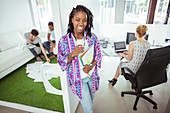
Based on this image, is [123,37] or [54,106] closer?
[54,106]

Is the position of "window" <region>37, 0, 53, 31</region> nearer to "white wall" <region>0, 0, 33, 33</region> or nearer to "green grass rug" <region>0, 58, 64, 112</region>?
"white wall" <region>0, 0, 33, 33</region>

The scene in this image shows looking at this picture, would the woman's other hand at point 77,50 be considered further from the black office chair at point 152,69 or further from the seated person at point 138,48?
the seated person at point 138,48

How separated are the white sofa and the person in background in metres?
2.19

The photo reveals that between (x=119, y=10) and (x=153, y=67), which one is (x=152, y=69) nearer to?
(x=153, y=67)

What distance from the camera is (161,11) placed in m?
3.97

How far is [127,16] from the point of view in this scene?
454cm

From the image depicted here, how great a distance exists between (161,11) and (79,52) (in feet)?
13.6

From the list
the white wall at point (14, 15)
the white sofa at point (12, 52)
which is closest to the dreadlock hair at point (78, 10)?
the white sofa at point (12, 52)

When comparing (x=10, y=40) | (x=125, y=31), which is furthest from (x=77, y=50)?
(x=10, y=40)

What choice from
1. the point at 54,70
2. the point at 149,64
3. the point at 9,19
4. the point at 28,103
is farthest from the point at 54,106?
the point at 9,19

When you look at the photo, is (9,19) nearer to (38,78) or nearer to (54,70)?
(38,78)

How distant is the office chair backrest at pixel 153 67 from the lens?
141 cm

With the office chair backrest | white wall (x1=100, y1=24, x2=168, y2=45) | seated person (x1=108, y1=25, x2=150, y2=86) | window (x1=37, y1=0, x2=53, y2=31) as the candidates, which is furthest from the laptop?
window (x1=37, y1=0, x2=53, y2=31)

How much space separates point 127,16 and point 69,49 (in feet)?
13.4
